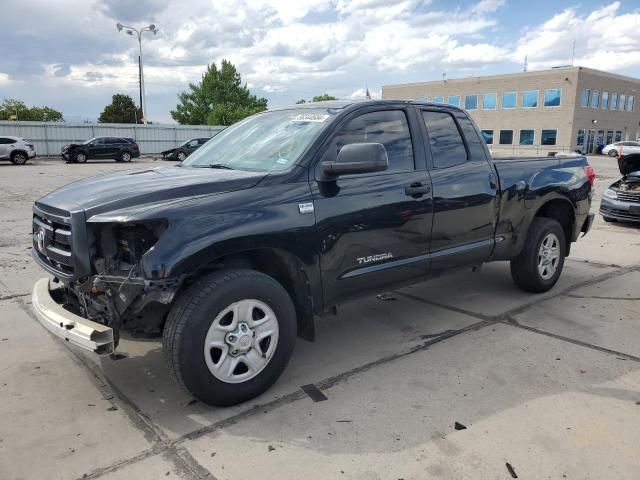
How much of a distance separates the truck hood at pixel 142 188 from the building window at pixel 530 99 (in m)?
56.5

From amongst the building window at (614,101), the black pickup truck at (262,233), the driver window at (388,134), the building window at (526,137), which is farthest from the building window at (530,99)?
the driver window at (388,134)

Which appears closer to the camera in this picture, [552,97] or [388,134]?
[388,134]

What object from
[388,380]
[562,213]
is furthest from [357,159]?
[562,213]

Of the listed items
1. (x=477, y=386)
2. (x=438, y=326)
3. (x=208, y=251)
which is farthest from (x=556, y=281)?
(x=208, y=251)

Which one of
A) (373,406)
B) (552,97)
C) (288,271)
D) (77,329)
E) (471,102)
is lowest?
(373,406)

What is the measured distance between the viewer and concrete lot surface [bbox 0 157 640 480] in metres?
2.75

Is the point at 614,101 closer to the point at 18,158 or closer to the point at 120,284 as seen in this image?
the point at 18,158

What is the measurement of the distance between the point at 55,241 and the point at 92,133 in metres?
36.7

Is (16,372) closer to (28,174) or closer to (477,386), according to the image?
(477,386)

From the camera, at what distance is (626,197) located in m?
9.92

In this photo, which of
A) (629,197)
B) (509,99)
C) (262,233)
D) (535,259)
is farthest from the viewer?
(509,99)

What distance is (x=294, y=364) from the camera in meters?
3.94

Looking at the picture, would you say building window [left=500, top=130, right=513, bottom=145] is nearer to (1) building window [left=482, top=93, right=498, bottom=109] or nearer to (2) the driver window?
(1) building window [left=482, top=93, right=498, bottom=109]

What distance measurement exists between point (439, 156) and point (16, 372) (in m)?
3.59
